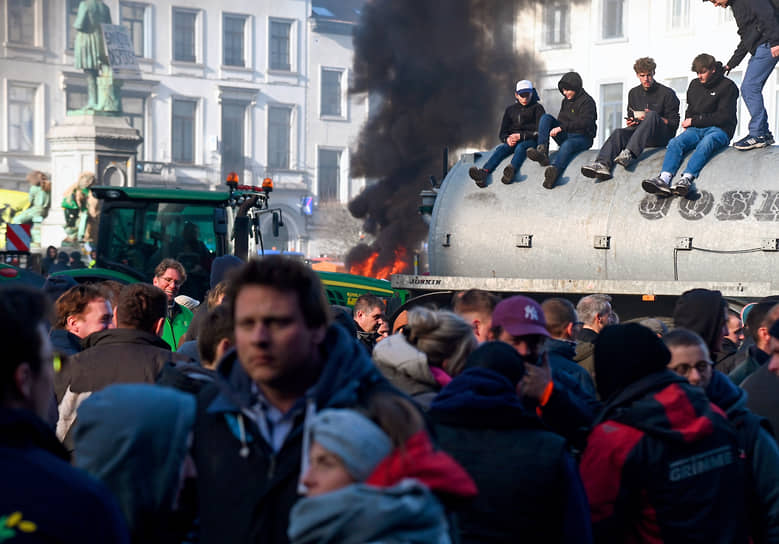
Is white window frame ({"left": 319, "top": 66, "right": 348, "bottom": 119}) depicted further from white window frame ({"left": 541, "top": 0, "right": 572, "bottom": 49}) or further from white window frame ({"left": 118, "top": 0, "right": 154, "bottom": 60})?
white window frame ({"left": 541, "top": 0, "right": 572, "bottom": 49})

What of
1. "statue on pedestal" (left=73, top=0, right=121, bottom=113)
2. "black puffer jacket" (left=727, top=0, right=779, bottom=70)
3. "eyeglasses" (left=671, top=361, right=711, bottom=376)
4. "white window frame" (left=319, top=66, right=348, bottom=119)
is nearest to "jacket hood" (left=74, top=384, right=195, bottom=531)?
"eyeglasses" (left=671, top=361, right=711, bottom=376)

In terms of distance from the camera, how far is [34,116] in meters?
58.4

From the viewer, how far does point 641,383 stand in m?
3.94

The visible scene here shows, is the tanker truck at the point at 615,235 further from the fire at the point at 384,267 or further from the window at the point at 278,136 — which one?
the window at the point at 278,136

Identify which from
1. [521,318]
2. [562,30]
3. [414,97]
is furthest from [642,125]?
[562,30]

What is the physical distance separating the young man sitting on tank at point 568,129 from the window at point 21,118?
4833 cm

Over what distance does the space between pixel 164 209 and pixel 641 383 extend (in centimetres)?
1134

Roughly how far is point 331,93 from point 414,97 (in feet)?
124

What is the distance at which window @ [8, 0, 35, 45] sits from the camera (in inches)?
2261

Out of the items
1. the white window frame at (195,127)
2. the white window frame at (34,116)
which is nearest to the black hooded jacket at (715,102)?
the white window frame at (34,116)

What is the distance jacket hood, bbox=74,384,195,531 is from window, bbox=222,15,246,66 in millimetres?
62482

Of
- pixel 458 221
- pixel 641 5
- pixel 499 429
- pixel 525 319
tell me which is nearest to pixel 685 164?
pixel 458 221

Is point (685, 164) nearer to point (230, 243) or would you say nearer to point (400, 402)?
point (230, 243)

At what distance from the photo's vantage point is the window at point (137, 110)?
200ft
